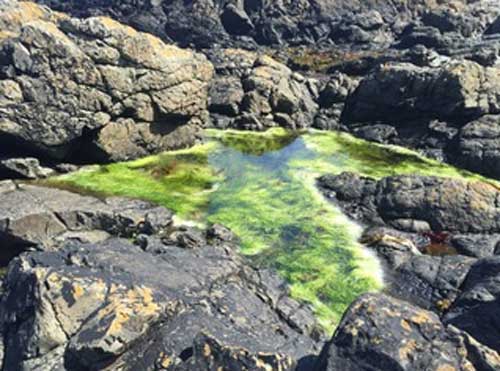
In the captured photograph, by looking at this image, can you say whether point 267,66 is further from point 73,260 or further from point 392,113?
point 73,260

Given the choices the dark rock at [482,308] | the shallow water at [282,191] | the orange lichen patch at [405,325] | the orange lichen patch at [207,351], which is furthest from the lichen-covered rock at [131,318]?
the shallow water at [282,191]

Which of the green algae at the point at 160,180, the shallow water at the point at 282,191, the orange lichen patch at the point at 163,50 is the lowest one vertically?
the green algae at the point at 160,180

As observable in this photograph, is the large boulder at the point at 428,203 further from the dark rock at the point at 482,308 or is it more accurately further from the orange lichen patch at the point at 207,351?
the orange lichen patch at the point at 207,351

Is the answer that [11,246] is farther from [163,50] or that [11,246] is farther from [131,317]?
[163,50]

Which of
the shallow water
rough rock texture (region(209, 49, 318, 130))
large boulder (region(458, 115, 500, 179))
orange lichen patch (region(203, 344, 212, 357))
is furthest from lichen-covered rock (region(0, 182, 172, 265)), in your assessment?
large boulder (region(458, 115, 500, 179))

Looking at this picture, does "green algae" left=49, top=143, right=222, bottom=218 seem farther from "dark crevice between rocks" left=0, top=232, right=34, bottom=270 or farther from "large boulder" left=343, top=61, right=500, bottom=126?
"large boulder" left=343, top=61, right=500, bottom=126

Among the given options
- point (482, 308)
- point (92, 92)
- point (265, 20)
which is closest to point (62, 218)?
point (92, 92)
